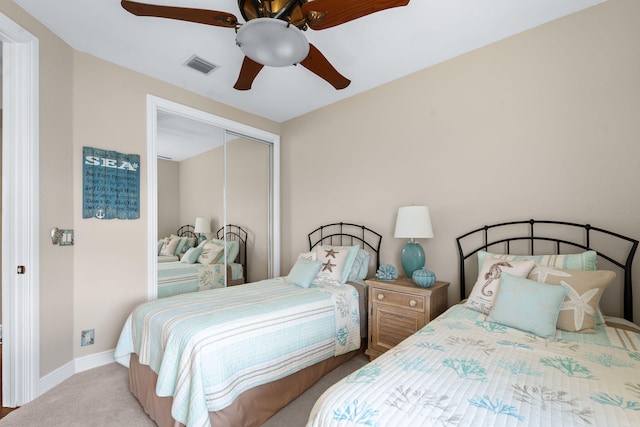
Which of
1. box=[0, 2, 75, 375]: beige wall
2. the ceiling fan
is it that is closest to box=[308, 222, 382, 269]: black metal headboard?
the ceiling fan

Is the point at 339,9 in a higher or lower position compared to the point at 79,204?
→ higher

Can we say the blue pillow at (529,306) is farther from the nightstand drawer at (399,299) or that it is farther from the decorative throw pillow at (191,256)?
the decorative throw pillow at (191,256)

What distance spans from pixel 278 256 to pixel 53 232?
2403mm

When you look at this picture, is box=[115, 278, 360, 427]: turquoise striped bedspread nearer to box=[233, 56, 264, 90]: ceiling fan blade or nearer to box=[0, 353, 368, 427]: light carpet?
box=[0, 353, 368, 427]: light carpet

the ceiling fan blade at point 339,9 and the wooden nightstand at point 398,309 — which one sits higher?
the ceiling fan blade at point 339,9

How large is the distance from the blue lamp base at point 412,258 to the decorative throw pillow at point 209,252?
2160 millimetres

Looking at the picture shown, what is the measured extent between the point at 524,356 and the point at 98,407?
2609 mm

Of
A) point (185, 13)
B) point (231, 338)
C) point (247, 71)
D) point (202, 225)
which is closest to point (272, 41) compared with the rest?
point (185, 13)

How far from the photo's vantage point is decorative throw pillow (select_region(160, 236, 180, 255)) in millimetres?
3057

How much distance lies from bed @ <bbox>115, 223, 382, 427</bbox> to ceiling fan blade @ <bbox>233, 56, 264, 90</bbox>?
1.66 m

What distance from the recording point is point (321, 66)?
196cm

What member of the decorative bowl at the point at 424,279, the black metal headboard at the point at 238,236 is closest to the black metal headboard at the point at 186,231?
the black metal headboard at the point at 238,236

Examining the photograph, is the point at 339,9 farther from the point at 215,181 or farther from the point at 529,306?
the point at 215,181

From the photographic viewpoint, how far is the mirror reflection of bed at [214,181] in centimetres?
313
